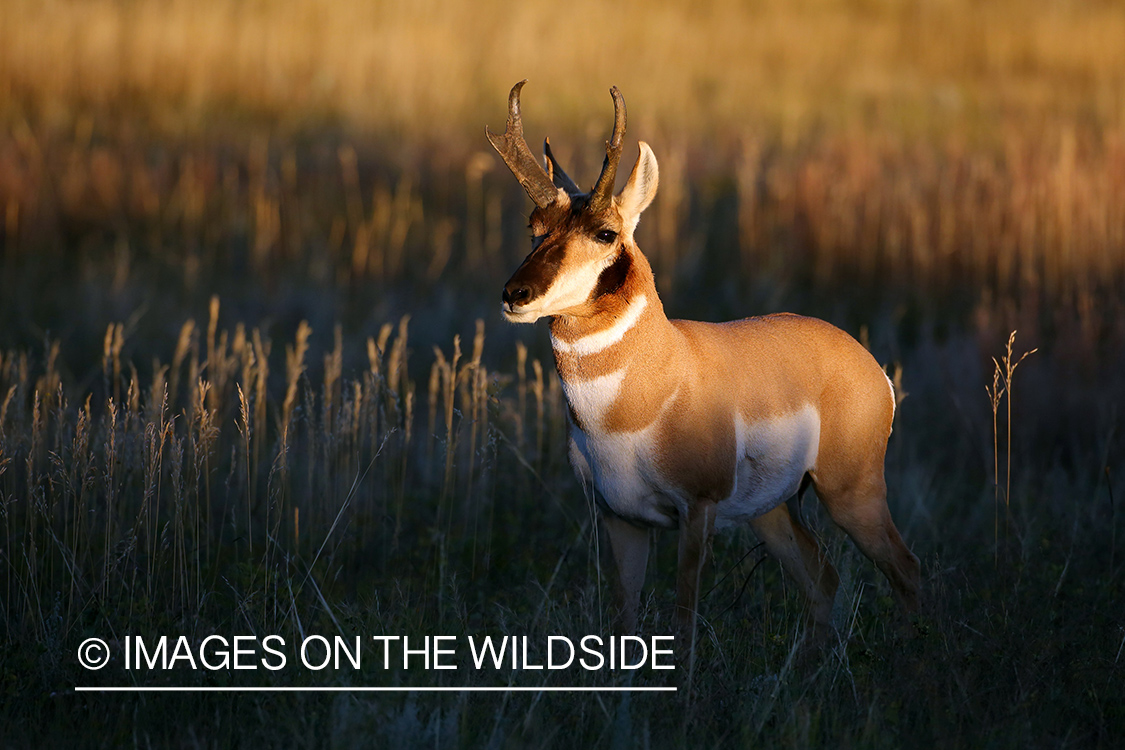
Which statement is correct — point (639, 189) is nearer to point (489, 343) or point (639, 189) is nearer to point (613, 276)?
point (613, 276)

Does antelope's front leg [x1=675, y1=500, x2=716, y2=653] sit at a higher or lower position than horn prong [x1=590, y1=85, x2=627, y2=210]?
lower

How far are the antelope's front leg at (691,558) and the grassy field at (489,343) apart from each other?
0.61ft

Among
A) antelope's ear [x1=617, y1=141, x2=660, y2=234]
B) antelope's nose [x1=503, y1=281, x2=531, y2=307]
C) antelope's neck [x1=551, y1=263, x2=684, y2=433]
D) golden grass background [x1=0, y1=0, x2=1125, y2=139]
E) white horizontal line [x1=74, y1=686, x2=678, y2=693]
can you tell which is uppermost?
golden grass background [x1=0, y1=0, x2=1125, y2=139]

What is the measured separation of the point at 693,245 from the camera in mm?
12328

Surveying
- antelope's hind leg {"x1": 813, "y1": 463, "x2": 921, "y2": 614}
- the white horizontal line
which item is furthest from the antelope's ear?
the white horizontal line

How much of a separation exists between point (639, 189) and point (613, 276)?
420 mm

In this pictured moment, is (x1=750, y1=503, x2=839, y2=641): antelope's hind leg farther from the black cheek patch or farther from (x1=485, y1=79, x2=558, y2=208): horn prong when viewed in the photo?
(x1=485, y1=79, x2=558, y2=208): horn prong

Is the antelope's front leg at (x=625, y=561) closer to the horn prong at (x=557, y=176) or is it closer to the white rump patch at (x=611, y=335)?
the white rump patch at (x=611, y=335)

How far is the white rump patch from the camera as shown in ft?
15.5

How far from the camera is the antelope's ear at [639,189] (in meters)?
4.81

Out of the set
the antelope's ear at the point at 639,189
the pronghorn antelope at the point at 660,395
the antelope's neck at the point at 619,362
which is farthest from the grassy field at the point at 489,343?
the antelope's ear at the point at 639,189

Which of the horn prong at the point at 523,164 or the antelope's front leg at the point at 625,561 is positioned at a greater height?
the horn prong at the point at 523,164

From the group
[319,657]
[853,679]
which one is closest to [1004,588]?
[853,679]

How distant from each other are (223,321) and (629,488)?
7.07 meters
